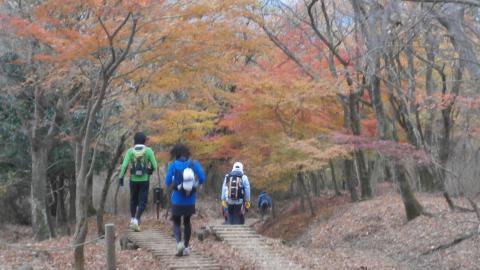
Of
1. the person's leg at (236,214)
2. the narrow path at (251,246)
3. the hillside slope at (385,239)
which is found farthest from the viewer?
the person's leg at (236,214)

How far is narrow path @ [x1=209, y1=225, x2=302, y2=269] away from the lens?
942 cm

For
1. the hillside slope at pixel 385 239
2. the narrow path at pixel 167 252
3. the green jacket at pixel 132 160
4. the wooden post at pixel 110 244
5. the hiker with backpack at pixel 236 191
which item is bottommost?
the hillside slope at pixel 385 239

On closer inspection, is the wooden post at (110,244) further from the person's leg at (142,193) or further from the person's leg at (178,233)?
the person's leg at (142,193)

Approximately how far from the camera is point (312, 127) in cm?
1881

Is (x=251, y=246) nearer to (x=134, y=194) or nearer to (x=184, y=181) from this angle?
(x=134, y=194)

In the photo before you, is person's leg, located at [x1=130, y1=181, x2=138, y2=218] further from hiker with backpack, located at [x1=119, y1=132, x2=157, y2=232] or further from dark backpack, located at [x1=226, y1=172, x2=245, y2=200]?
dark backpack, located at [x1=226, y1=172, x2=245, y2=200]

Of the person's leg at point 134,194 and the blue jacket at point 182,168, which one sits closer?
the blue jacket at point 182,168

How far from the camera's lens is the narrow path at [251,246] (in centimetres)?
942

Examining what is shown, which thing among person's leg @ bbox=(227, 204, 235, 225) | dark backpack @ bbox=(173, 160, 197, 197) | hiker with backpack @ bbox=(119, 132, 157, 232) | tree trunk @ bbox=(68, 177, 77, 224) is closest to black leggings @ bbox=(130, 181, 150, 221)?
hiker with backpack @ bbox=(119, 132, 157, 232)

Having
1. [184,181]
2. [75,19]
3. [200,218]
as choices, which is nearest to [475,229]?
[184,181]

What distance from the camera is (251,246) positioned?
10.7 m

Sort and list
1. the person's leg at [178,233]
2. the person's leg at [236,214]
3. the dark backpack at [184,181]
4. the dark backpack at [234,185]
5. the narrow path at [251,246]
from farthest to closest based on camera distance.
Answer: the person's leg at [236,214] → the dark backpack at [234,185] → the narrow path at [251,246] → the person's leg at [178,233] → the dark backpack at [184,181]

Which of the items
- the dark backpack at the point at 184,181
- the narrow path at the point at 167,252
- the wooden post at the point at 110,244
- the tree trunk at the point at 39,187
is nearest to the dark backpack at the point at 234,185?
the narrow path at the point at 167,252

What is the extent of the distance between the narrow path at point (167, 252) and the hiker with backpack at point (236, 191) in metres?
1.69
